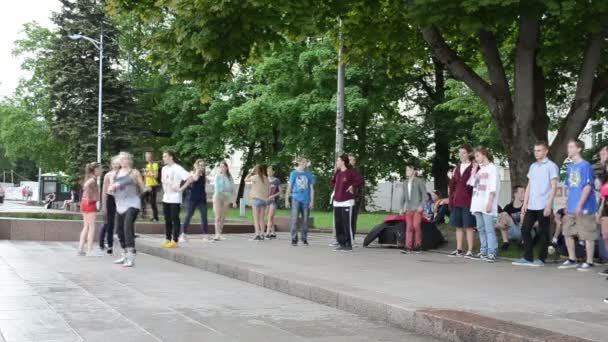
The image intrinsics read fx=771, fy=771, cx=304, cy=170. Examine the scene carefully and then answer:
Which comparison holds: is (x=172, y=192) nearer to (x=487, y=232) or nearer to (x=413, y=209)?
(x=413, y=209)

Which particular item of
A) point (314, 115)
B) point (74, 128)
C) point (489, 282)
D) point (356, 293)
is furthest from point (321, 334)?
point (74, 128)

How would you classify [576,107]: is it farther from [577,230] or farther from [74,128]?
[74,128]

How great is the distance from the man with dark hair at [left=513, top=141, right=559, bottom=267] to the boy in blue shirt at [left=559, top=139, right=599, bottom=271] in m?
0.36

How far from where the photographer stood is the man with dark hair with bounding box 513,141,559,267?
11.8m

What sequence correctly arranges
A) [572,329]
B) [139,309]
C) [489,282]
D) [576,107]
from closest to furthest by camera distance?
[572,329]
[139,309]
[489,282]
[576,107]

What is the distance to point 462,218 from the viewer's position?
13562 mm

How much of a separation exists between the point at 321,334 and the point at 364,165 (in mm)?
30381

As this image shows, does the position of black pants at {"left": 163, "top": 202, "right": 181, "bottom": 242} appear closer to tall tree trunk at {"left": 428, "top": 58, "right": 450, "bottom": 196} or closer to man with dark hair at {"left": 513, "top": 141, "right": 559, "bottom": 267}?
man with dark hair at {"left": 513, "top": 141, "right": 559, "bottom": 267}

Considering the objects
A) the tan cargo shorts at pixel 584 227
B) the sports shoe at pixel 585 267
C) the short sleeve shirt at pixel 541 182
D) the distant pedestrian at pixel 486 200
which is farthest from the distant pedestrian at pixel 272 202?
the sports shoe at pixel 585 267

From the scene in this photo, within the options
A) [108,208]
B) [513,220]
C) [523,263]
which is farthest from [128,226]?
[513,220]

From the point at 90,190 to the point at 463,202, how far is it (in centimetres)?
696

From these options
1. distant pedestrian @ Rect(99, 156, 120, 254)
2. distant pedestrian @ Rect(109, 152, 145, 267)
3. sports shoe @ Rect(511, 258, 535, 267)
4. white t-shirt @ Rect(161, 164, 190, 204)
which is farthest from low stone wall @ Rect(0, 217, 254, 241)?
sports shoe @ Rect(511, 258, 535, 267)

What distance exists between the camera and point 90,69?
146ft

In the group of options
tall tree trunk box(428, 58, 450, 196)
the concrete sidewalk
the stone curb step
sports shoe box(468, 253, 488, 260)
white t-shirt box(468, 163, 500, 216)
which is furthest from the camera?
tall tree trunk box(428, 58, 450, 196)
